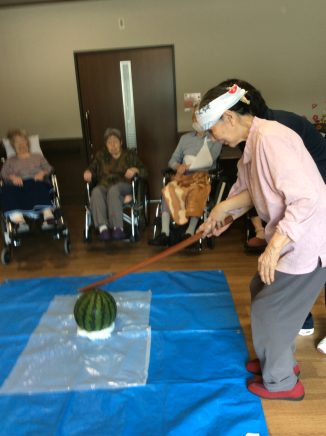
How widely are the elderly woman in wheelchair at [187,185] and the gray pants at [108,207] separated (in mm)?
367

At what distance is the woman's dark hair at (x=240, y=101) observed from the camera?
137 centimetres

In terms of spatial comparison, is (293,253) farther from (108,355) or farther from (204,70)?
(204,70)

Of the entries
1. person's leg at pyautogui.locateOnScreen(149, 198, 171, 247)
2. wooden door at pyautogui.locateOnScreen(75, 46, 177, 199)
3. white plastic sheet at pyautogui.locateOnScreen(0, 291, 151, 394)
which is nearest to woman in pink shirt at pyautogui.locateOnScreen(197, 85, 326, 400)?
white plastic sheet at pyautogui.locateOnScreen(0, 291, 151, 394)

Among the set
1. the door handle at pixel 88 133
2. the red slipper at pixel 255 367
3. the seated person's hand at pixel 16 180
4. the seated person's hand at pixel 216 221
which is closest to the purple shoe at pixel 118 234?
the seated person's hand at pixel 16 180

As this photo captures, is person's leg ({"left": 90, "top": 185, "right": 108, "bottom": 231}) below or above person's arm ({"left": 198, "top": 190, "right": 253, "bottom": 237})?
below

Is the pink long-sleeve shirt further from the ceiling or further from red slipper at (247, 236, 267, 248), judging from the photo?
the ceiling

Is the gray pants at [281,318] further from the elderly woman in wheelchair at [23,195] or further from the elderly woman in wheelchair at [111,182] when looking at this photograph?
→ the elderly woman in wheelchair at [23,195]

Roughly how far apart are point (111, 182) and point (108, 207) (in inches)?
14.0

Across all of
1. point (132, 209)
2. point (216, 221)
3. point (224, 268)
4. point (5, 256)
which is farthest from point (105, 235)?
point (216, 221)

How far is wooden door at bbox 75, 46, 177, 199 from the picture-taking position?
4598 millimetres

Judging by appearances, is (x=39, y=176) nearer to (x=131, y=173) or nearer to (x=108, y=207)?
(x=108, y=207)

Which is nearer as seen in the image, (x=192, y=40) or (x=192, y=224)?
(x=192, y=224)

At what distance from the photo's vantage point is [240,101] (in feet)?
4.54

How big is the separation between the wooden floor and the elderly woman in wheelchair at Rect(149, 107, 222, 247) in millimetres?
243
